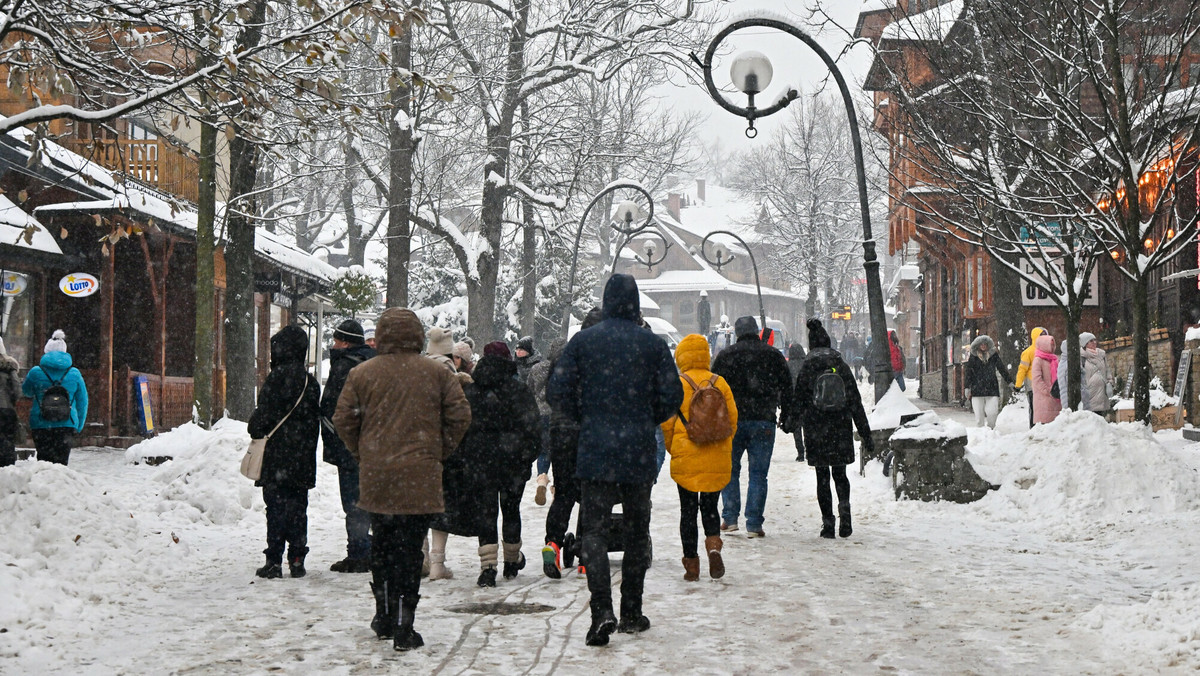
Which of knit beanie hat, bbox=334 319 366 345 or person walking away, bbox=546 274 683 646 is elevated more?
knit beanie hat, bbox=334 319 366 345

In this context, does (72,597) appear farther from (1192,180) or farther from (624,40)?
(624,40)

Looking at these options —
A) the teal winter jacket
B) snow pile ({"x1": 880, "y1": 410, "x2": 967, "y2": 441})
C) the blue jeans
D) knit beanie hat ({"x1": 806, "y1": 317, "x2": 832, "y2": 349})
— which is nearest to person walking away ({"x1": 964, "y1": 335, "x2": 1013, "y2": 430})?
snow pile ({"x1": 880, "y1": 410, "x2": 967, "y2": 441})

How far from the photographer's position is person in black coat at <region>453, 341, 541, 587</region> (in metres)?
8.35

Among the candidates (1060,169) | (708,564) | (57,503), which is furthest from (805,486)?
(57,503)

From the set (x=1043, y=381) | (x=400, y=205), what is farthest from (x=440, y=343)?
(x=400, y=205)

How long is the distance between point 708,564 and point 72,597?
169 inches

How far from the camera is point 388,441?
648 centimetres

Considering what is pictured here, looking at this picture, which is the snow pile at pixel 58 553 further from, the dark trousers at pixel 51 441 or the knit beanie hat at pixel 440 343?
the dark trousers at pixel 51 441

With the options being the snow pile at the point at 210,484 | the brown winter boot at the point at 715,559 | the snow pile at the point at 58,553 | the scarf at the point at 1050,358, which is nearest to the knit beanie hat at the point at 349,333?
the snow pile at the point at 58,553

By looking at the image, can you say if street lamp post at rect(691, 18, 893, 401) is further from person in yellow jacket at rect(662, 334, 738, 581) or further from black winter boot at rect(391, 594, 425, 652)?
black winter boot at rect(391, 594, 425, 652)

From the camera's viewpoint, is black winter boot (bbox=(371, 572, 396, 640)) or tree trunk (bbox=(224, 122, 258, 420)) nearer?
black winter boot (bbox=(371, 572, 396, 640))

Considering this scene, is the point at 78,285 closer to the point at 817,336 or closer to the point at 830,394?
the point at 817,336

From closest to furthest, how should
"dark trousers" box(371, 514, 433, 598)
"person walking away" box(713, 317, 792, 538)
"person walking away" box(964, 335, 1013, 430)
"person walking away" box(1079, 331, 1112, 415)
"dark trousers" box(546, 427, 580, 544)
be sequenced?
"dark trousers" box(371, 514, 433, 598) → "dark trousers" box(546, 427, 580, 544) → "person walking away" box(713, 317, 792, 538) → "person walking away" box(1079, 331, 1112, 415) → "person walking away" box(964, 335, 1013, 430)

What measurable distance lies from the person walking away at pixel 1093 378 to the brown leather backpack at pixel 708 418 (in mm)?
10367
